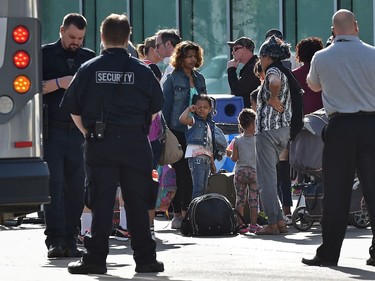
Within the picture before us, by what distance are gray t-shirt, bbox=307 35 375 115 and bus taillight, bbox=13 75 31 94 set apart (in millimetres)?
2621

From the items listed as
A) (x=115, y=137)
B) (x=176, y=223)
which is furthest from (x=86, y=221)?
(x=115, y=137)

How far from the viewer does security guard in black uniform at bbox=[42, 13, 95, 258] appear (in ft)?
39.5

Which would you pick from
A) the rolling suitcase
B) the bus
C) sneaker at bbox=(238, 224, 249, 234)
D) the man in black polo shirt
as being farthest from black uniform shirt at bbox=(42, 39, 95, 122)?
the man in black polo shirt

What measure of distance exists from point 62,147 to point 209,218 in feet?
9.23

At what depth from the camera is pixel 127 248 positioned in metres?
13.2

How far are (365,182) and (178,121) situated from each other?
4.57m

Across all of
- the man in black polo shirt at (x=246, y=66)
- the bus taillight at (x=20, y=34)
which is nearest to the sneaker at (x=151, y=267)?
the bus taillight at (x=20, y=34)

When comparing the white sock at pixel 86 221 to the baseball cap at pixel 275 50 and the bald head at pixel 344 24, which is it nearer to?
the baseball cap at pixel 275 50

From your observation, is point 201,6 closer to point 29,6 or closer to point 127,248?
point 127,248

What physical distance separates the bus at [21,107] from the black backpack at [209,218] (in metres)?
4.98

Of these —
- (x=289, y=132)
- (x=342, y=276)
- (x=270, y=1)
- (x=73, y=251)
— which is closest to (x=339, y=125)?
(x=342, y=276)

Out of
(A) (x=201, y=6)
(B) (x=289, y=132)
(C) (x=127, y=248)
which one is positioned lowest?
(C) (x=127, y=248)

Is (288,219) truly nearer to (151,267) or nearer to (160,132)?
(160,132)

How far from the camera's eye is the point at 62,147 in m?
12.1
